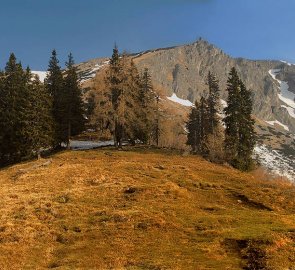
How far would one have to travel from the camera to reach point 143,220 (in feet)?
99.5

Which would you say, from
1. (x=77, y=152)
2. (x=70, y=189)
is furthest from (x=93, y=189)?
(x=77, y=152)

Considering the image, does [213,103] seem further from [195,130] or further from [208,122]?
[195,130]

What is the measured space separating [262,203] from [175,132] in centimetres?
8673

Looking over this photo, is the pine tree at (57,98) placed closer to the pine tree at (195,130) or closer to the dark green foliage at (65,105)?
the dark green foliage at (65,105)

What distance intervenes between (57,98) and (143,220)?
51149 mm

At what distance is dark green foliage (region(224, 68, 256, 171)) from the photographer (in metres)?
67.4

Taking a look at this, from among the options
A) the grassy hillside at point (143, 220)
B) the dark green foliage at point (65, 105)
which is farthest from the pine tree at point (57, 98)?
the grassy hillside at point (143, 220)

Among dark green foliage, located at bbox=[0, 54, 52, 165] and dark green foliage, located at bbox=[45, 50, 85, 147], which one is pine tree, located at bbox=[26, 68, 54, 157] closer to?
dark green foliage, located at bbox=[0, 54, 52, 165]

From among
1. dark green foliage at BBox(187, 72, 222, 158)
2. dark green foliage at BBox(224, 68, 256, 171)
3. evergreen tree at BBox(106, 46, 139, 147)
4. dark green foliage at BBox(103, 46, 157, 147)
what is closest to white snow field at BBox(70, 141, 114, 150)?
dark green foliage at BBox(103, 46, 157, 147)

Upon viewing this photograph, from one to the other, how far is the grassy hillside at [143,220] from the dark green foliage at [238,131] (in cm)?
1679

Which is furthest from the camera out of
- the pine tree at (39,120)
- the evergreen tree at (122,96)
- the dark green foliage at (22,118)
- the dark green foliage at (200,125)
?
the dark green foliage at (200,125)

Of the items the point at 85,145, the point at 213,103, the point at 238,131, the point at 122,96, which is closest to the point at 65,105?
the point at 85,145

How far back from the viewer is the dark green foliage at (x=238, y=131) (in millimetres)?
67375

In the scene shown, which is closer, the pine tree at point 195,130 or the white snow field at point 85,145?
the white snow field at point 85,145
